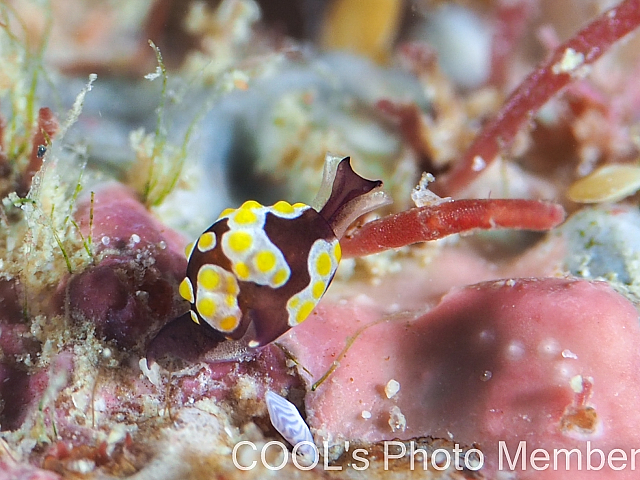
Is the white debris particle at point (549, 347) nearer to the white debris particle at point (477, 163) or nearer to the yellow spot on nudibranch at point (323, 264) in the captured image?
the yellow spot on nudibranch at point (323, 264)

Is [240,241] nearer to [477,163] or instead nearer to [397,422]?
[397,422]

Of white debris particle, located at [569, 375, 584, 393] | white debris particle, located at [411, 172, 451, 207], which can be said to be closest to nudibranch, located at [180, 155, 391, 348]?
white debris particle, located at [411, 172, 451, 207]

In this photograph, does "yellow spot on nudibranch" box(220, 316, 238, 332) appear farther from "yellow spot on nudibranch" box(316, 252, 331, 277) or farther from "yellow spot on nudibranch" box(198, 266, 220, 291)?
"yellow spot on nudibranch" box(316, 252, 331, 277)

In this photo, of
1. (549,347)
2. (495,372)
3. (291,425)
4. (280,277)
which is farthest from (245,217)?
(549,347)

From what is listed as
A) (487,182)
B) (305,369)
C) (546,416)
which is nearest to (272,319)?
(305,369)

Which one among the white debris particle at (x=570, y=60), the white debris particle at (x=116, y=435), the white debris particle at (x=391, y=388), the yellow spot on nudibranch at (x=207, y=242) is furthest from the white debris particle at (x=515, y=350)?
the white debris particle at (x=570, y=60)

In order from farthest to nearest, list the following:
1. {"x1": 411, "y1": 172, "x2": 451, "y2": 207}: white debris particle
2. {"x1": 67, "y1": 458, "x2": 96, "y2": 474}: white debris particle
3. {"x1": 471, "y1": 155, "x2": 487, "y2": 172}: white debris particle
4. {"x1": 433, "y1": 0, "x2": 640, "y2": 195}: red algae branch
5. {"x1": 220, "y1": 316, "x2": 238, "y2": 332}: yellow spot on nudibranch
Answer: {"x1": 471, "y1": 155, "x2": 487, "y2": 172}: white debris particle < {"x1": 433, "y1": 0, "x2": 640, "y2": 195}: red algae branch < {"x1": 411, "y1": 172, "x2": 451, "y2": 207}: white debris particle < {"x1": 220, "y1": 316, "x2": 238, "y2": 332}: yellow spot on nudibranch < {"x1": 67, "y1": 458, "x2": 96, "y2": 474}: white debris particle
